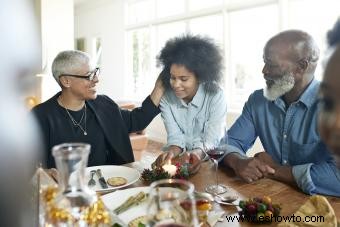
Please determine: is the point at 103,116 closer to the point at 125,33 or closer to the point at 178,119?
the point at 178,119

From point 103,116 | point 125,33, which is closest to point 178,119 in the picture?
point 103,116

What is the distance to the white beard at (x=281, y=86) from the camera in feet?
6.09

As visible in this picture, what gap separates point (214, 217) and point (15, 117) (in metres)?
0.66

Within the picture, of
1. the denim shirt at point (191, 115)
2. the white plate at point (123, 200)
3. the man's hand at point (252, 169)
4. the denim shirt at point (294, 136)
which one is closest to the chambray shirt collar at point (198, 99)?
the denim shirt at point (191, 115)

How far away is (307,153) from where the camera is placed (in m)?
1.77

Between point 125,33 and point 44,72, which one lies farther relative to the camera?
point 125,33

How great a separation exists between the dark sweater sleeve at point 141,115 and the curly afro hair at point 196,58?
0.60ft

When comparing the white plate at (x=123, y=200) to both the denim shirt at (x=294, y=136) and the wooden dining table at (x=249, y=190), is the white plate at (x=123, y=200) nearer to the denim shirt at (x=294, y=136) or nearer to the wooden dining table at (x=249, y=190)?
the wooden dining table at (x=249, y=190)

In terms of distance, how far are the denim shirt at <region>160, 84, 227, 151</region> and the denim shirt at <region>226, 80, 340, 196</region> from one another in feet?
0.68

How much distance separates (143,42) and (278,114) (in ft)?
20.2

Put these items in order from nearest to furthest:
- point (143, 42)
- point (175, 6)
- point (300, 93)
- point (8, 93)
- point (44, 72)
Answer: point (8, 93) → point (300, 93) → point (44, 72) → point (175, 6) → point (143, 42)

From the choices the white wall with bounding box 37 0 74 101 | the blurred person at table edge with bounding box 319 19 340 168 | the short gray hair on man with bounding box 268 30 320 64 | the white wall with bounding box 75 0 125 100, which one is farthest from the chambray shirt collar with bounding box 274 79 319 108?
the white wall with bounding box 75 0 125 100

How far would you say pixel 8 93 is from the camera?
2.33ft

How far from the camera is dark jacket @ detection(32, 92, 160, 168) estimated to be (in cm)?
211
